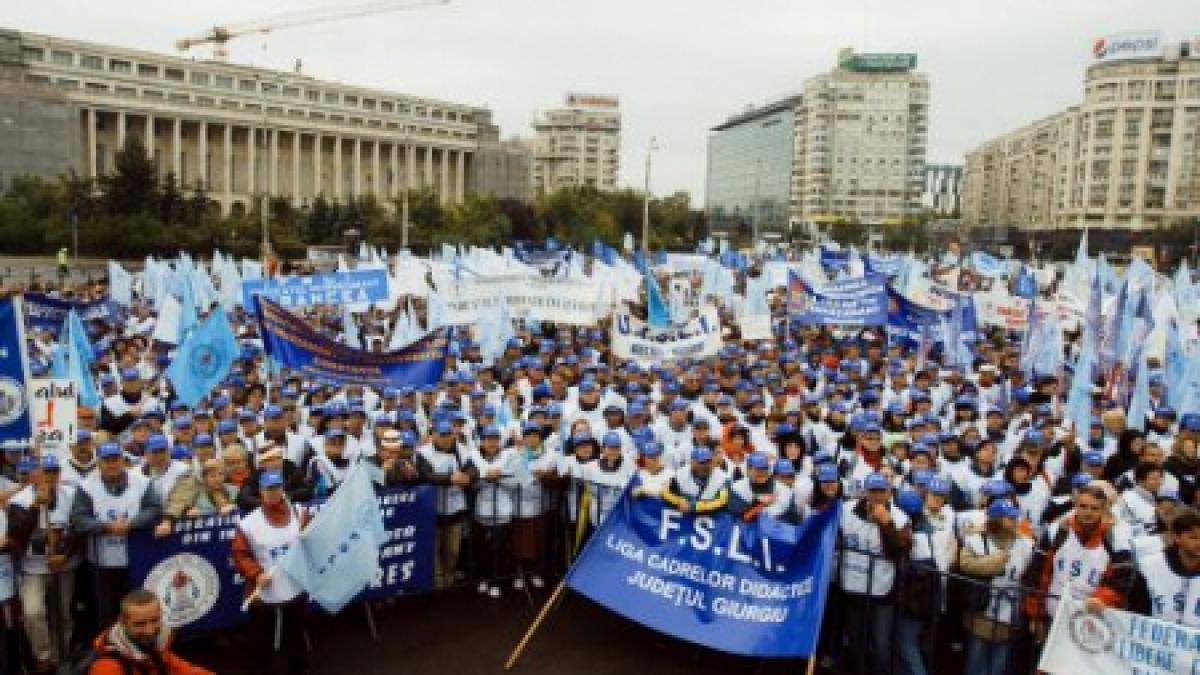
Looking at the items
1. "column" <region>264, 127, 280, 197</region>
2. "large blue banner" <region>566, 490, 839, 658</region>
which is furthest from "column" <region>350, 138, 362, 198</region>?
"large blue banner" <region>566, 490, 839, 658</region>

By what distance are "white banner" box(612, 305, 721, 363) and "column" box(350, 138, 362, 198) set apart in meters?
102

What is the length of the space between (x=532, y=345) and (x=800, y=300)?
4.94m

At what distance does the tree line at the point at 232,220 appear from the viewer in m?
47.4

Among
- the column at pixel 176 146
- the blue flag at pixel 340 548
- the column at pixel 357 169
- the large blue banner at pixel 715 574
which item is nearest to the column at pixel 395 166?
the column at pixel 357 169

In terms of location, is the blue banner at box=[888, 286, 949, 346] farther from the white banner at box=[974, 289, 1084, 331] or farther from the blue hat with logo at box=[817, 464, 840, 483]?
the blue hat with logo at box=[817, 464, 840, 483]

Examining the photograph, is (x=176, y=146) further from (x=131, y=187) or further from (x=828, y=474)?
(x=828, y=474)

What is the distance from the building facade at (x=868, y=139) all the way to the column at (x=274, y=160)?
77.4 metres

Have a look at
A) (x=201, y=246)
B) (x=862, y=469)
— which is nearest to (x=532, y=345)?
(x=862, y=469)

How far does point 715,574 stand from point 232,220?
53.1 m

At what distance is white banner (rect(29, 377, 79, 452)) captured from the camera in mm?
7418

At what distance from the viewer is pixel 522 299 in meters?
13.7

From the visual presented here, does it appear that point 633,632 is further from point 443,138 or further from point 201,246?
point 443,138

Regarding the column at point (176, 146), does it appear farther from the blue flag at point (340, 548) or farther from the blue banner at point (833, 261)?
the blue flag at point (340, 548)

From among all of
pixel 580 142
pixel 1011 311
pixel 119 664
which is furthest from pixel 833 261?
pixel 580 142
